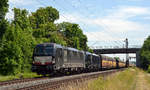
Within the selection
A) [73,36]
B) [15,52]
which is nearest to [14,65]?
[15,52]

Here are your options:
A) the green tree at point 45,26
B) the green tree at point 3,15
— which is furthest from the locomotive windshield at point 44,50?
the green tree at point 45,26

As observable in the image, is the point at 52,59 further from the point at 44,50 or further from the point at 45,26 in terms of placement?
the point at 45,26

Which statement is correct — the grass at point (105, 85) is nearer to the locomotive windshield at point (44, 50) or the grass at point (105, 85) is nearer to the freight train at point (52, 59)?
the freight train at point (52, 59)

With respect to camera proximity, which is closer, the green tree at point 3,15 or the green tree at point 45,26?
the green tree at point 3,15

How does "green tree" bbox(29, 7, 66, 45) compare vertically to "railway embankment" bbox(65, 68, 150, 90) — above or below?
above

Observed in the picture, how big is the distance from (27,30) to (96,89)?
1194 inches

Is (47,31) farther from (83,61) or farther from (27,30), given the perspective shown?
(83,61)

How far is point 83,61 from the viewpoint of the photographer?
39.5 metres

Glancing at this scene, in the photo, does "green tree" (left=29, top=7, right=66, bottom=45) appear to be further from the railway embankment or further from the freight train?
the railway embankment

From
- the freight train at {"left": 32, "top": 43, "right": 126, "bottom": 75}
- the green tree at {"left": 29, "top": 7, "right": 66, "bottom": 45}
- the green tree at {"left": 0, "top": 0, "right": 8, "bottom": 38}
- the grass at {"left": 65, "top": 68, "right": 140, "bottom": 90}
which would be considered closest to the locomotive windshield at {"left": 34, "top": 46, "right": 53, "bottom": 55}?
the freight train at {"left": 32, "top": 43, "right": 126, "bottom": 75}

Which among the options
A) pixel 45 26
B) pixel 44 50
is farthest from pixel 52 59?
pixel 45 26

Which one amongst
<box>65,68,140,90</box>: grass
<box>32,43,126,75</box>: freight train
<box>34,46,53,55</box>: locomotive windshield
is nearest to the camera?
<box>65,68,140,90</box>: grass

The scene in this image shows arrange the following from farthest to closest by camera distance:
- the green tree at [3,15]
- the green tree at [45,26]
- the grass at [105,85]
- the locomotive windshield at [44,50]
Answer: the green tree at [45,26] < the green tree at [3,15] < the locomotive windshield at [44,50] < the grass at [105,85]

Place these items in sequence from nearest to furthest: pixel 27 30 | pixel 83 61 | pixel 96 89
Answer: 1. pixel 96 89
2. pixel 83 61
3. pixel 27 30
